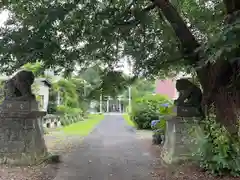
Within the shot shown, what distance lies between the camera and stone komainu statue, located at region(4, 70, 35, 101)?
7.45m

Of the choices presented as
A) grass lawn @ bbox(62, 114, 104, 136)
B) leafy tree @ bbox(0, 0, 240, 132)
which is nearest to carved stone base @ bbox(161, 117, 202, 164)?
leafy tree @ bbox(0, 0, 240, 132)

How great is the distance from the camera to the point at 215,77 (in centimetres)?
675

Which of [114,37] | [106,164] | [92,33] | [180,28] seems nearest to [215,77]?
[180,28]

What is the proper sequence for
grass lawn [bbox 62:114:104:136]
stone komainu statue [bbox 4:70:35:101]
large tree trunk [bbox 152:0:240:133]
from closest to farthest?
1. large tree trunk [bbox 152:0:240:133]
2. stone komainu statue [bbox 4:70:35:101]
3. grass lawn [bbox 62:114:104:136]

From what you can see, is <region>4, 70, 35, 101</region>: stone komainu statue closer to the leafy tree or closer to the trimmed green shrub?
the leafy tree

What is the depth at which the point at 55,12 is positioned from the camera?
17.6 feet

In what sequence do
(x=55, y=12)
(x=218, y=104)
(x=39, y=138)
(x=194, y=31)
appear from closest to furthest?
1. (x=55, y=12)
2. (x=218, y=104)
3. (x=39, y=138)
4. (x=194, y=31)

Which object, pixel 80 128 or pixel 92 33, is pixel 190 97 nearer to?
pixel 92 33

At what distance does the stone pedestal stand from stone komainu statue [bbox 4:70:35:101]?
0.14 metres

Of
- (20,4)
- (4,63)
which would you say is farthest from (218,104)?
(20,4)

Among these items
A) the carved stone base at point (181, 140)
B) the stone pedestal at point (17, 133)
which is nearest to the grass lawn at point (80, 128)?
the stone pedestal at point (17, 133)

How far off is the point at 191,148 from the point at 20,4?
5.62 m

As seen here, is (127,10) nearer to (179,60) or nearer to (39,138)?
(179,60)

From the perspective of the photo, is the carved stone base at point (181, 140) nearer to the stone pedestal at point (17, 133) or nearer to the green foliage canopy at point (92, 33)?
the green foliage canopy at point (92, 33)
